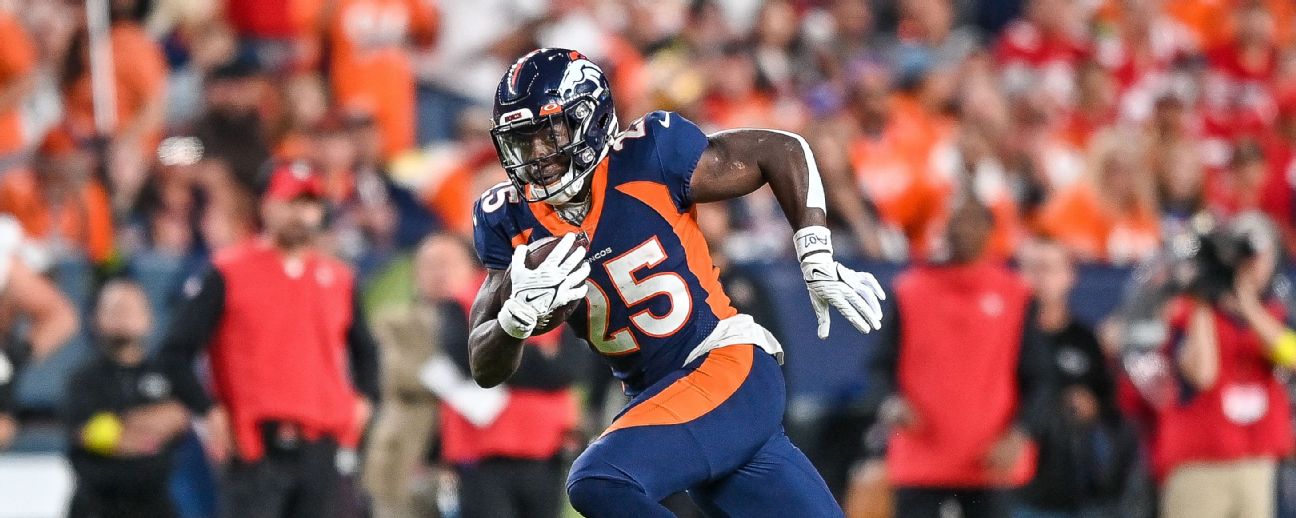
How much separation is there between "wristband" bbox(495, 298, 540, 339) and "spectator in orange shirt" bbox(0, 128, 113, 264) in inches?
185

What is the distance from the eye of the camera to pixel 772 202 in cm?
887

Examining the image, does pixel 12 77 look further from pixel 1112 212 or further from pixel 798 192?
pixel 1112 212

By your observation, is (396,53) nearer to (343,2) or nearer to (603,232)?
(343,2)

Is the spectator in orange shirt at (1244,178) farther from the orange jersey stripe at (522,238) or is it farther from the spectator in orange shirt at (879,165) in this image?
the orange jersey stripe at (522,238)

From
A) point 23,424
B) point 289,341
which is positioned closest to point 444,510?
point 289,341

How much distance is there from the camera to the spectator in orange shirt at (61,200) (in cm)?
823

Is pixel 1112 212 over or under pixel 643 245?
under

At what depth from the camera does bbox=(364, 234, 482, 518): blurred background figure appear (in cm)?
746

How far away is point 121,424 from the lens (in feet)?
22.4

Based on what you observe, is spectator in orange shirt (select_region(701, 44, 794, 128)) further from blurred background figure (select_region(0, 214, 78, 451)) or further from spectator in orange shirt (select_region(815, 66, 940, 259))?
blurred background figure (select_region(0, 214, 78, 451))

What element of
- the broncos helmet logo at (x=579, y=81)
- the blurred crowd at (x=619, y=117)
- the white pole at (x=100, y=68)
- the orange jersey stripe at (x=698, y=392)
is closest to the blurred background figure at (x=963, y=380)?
the blurred crowd at (x=619, y=117)

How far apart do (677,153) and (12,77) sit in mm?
5116

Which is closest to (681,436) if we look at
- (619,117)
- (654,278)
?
(654,278)

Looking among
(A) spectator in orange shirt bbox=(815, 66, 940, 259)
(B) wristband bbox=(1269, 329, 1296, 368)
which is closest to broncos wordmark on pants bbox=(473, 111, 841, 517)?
(B) wristband bbox=(1269, 329, 1296, 368)
